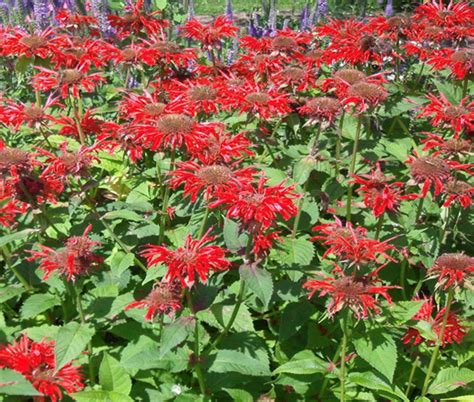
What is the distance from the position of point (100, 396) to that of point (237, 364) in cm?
39

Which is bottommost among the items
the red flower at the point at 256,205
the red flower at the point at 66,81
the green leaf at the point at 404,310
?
the green leaf at the point at 404,310

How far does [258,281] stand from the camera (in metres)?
1.58

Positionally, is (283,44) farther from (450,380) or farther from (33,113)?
(450,380)

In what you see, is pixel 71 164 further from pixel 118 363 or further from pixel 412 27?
pixel 412 27

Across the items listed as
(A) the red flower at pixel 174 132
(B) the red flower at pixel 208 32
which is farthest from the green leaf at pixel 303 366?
(B) the red flower at pixel 208 32

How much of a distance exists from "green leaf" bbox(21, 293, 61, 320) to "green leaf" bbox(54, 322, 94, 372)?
0.68ft

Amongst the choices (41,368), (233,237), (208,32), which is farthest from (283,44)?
(41,368)

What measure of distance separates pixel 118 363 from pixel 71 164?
644mm

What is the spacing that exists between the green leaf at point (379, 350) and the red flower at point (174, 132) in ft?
2.55

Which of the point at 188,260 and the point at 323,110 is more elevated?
the point at 323,110

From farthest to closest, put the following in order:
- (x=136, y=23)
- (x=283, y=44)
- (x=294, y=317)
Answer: (x=136, y=23) → (x=283, y=44) → (x=294, y=317)

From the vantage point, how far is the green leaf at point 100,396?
1589mm

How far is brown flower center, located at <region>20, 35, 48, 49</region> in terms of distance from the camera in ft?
8.11

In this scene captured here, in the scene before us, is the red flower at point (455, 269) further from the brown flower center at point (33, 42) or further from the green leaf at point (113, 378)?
the brown flower center at point (33, 42)
